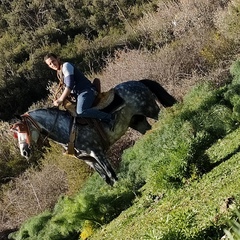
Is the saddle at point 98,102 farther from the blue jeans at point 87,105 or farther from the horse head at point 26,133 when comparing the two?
the horse head at point 26,133

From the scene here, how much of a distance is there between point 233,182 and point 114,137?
5.22 m

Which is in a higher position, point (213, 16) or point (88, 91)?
point (88, 91)

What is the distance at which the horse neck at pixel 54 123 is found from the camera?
10.2 metres

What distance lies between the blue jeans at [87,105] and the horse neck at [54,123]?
35cm

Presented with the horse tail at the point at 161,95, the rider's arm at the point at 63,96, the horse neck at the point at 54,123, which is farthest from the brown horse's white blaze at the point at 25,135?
the horse tail at the point at 161,95

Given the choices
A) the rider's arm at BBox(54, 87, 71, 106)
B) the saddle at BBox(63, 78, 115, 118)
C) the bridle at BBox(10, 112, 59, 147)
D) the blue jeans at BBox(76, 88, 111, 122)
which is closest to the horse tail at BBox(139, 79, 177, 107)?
the saddle at BBox(63, 78, 115, 118)

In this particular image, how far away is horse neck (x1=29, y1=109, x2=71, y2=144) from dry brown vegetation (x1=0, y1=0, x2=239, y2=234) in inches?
192

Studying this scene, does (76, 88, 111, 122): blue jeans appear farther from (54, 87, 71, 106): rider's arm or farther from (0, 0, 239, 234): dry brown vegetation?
(0, 0, 239, 234): dry brown vegetation

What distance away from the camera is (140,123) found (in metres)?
11.7

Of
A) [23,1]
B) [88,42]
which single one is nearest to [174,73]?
[88,42]

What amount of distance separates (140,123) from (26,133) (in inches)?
109

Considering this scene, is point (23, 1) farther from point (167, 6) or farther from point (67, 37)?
point (167, 6)

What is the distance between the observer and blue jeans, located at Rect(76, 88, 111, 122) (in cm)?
1012

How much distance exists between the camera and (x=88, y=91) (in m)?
10.3
